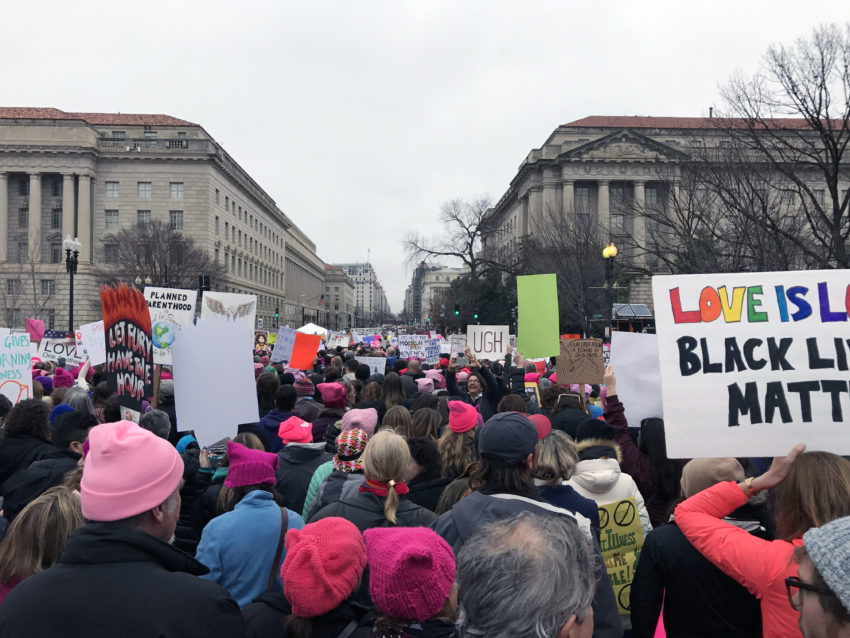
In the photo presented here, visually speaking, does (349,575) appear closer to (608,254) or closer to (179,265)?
(608,254)

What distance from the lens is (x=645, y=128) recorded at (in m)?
67.8

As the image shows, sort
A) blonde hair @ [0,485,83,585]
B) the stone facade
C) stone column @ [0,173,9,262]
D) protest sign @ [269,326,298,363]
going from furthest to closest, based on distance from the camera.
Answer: stone column @ [0,173,9,262]
the stone facade
protest sign @ [269,326,298,363]
blonde hair @ [0,485,83,585]

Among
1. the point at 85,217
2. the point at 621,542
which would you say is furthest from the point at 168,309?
the point at 85,217

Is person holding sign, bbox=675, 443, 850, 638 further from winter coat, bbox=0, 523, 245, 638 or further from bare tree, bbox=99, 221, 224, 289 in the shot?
bare tree, bbox=99, 221, 224, 289

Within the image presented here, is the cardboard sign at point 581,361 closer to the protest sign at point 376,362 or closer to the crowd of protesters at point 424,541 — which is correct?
the crowd of protesters at point 424,541

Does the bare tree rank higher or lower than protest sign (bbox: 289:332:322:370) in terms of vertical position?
higher

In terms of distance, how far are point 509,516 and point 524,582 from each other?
95 cm

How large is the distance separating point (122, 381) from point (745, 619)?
5.39 metres

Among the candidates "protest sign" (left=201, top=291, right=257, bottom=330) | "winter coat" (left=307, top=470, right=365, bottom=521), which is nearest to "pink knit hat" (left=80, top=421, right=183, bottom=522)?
"winter coat" (left=307, top=470, right=365, bottom=521)

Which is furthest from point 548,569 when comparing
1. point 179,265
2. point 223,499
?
point 179,265

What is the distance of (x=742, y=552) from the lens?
239 centimetres

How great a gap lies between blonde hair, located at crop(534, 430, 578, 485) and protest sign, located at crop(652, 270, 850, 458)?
0.65 metres

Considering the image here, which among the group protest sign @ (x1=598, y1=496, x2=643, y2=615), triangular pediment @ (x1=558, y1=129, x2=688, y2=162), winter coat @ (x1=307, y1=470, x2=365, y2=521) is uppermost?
triangular pediment @ (x1=558, y1=129, x2=688, y2=162)

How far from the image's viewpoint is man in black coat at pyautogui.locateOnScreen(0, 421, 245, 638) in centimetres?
177
